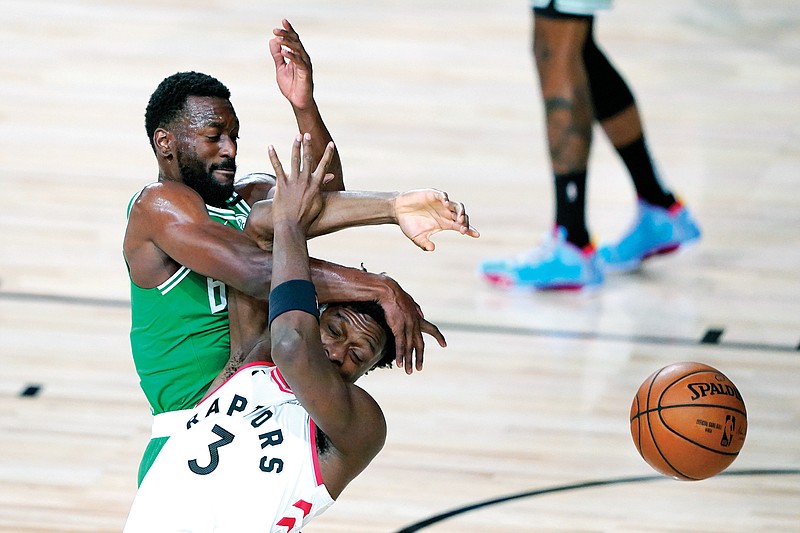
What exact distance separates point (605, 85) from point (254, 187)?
3832 millimetres

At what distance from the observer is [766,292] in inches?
295

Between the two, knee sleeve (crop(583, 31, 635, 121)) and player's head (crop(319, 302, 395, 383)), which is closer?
player's head (crop(319, 302, 395, 383))

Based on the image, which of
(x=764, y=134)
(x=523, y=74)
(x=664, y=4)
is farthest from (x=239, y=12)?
(x=764, y=134)

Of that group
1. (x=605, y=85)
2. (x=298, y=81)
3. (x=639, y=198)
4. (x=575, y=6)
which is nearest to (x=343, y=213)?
(x=298, y=81)

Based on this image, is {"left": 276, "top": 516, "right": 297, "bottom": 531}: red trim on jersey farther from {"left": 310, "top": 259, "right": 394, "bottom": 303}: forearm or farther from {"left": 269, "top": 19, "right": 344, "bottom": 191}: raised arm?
{"left": 269, "top": 19, "right": 344, "bottom": 191}: raised arm

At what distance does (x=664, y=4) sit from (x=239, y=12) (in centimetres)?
380

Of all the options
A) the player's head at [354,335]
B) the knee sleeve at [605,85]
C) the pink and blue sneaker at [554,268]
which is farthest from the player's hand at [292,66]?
the knee sleeve at [605,85]

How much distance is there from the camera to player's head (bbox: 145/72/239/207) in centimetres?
374

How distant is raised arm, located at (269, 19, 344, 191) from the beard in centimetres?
28

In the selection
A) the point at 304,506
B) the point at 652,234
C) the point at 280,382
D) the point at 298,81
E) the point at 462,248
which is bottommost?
the point at 462,248

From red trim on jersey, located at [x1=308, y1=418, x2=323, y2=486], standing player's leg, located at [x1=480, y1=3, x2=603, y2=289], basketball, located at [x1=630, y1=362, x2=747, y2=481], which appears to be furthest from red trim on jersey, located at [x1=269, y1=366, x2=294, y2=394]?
standing player's leg, located at [x1=480, y1=3, x2=603, y2=289]

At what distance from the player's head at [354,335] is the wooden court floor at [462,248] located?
5.08 feet

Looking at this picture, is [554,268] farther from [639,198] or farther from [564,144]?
[639,198]

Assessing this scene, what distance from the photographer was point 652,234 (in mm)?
7727
